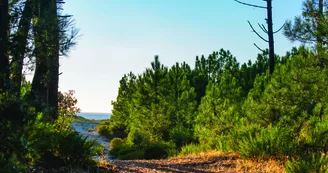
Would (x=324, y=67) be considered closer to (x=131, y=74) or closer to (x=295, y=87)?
(x=295, y=87)

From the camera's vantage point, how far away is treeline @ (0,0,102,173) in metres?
5.77

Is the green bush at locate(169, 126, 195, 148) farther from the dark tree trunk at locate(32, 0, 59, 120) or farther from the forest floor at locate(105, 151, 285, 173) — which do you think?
the dark tree trunk at locate(32, 0, 59, 120)

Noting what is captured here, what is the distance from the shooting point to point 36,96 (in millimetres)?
10133

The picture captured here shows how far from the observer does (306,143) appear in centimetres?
1061

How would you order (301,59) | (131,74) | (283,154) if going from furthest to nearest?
(131,74) → (301,59) → (283,154)

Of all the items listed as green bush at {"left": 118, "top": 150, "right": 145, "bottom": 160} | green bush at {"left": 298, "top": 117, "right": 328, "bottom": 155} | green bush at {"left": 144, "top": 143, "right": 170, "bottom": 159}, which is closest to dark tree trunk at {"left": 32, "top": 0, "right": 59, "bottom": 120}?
green bush at {"left": 298, "top": 117, "right": 328, "bottom": 155}

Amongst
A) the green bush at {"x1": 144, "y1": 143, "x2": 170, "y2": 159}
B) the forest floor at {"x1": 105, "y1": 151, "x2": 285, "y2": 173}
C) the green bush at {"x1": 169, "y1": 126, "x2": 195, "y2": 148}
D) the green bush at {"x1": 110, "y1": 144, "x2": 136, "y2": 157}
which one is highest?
the green bush at {"x1": 169, "y1": 126, "x2": 195, "y2": 148}

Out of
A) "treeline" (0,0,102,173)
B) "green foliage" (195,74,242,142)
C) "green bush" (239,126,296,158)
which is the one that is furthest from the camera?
"green foliage" (195,74,242,142)

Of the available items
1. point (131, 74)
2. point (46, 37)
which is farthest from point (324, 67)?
point (131, 74)

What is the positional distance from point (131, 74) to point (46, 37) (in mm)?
26227

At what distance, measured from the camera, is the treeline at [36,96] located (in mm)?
5766

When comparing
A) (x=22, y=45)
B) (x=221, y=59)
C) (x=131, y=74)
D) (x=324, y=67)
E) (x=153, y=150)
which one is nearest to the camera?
(x=22, y=45)

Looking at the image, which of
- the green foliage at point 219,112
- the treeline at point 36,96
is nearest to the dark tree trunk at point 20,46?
the treeline at point 36,96

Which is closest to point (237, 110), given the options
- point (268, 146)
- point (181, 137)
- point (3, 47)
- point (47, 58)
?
point (181, 137)
